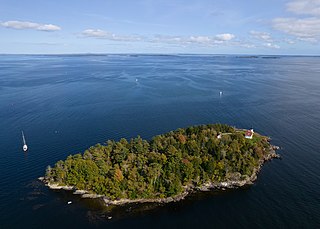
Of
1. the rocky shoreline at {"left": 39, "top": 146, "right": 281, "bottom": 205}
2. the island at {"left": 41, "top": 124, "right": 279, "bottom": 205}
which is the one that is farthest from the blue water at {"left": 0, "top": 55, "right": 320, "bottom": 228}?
the island at {"left": 41, "top": 124, "right": 279, "bottom": 205}

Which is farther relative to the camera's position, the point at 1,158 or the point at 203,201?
the point at 1,158

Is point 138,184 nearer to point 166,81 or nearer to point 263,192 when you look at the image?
point 263,192

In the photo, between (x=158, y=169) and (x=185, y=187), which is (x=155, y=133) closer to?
(x=158, y=169)

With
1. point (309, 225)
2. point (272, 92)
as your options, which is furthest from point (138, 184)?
point (272, 92)

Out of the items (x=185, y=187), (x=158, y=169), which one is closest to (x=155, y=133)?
(x=158, y=169)

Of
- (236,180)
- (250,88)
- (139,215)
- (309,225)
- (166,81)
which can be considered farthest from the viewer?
(166,81)

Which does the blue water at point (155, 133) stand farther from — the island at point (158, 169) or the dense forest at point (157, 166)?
the dense forest at point (157, 166)

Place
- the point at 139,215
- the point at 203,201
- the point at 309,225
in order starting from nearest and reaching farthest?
the point at 309,225 → the point at 139,215 → the point at 203,201
